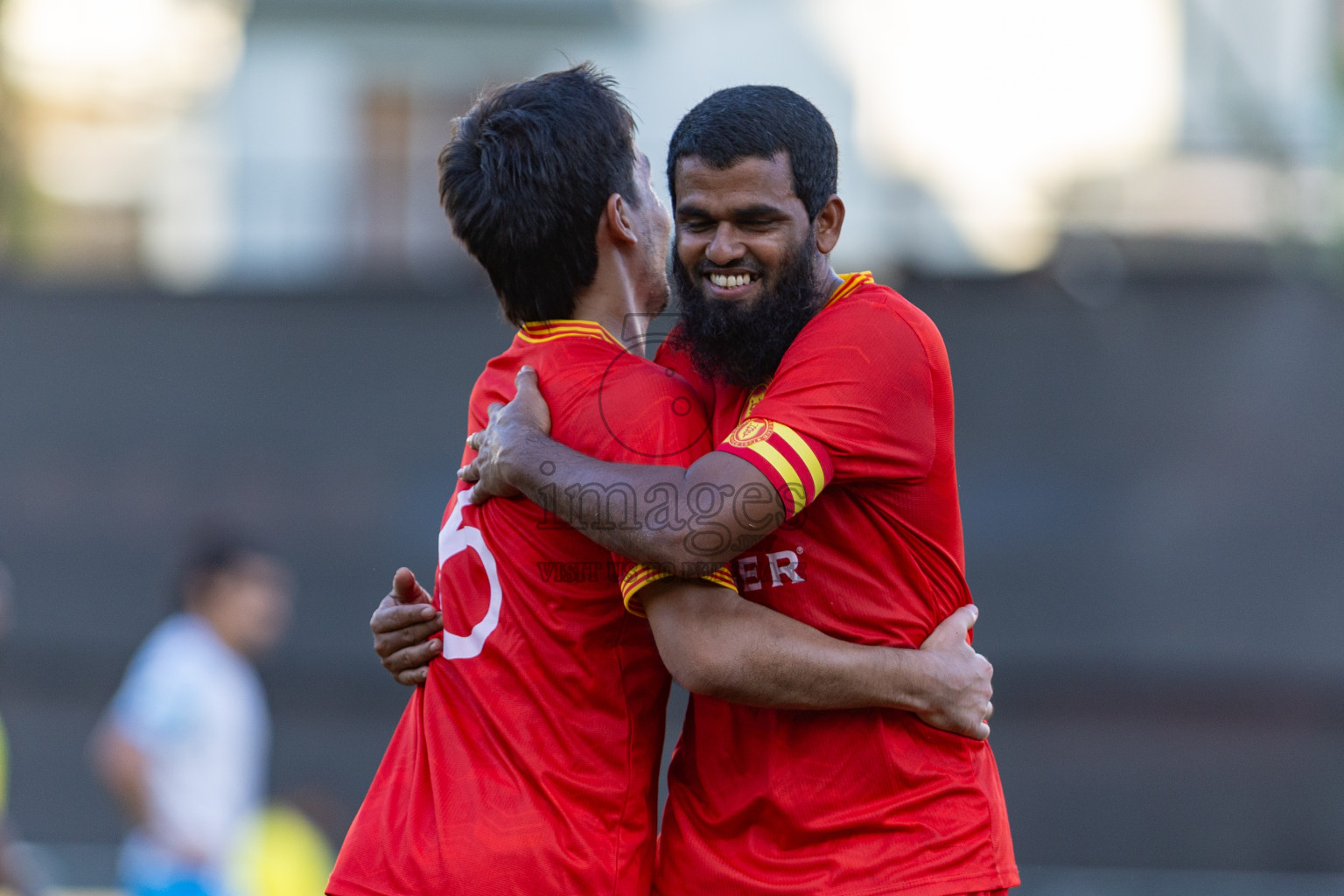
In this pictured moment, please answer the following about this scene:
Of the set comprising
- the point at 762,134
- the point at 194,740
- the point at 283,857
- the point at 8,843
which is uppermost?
the point at 762,134

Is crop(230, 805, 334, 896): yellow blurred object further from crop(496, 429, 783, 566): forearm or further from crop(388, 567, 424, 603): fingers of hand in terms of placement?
crop(496, 429, 783, 566): forearm

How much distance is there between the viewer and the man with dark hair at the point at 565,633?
2.24 meters

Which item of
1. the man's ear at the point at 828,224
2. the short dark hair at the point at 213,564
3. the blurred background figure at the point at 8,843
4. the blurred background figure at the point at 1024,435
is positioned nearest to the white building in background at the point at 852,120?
the blurred background figure at the point at 1024,435

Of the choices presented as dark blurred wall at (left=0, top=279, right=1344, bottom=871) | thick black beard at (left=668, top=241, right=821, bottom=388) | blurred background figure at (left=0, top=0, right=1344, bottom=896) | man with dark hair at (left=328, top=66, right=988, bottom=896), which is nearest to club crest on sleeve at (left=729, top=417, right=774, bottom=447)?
man with dark hair at (left=328, top=66, right=988, bottom=896)

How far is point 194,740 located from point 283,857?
81.7 inches

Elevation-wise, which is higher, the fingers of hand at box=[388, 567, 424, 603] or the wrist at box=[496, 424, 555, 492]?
the wrist at box=[496, 424, 555, 492]

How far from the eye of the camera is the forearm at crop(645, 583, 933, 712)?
2195mm

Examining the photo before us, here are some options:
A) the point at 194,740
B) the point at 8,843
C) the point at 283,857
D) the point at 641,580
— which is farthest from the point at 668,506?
the point at 283,857

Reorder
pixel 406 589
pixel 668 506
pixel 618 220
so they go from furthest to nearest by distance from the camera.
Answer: pixel 406 589 < pixel 618 220 < pixel 668 506

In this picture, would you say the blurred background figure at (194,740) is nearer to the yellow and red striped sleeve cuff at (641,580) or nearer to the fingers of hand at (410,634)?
the fingers of hand at (410,634)

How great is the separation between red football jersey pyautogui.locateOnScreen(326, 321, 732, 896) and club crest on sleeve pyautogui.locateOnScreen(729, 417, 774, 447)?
13 centimetres

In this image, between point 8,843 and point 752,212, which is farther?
point 8,843

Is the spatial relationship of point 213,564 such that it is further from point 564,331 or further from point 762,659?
point 762,659

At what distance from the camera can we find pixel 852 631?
234 cm
